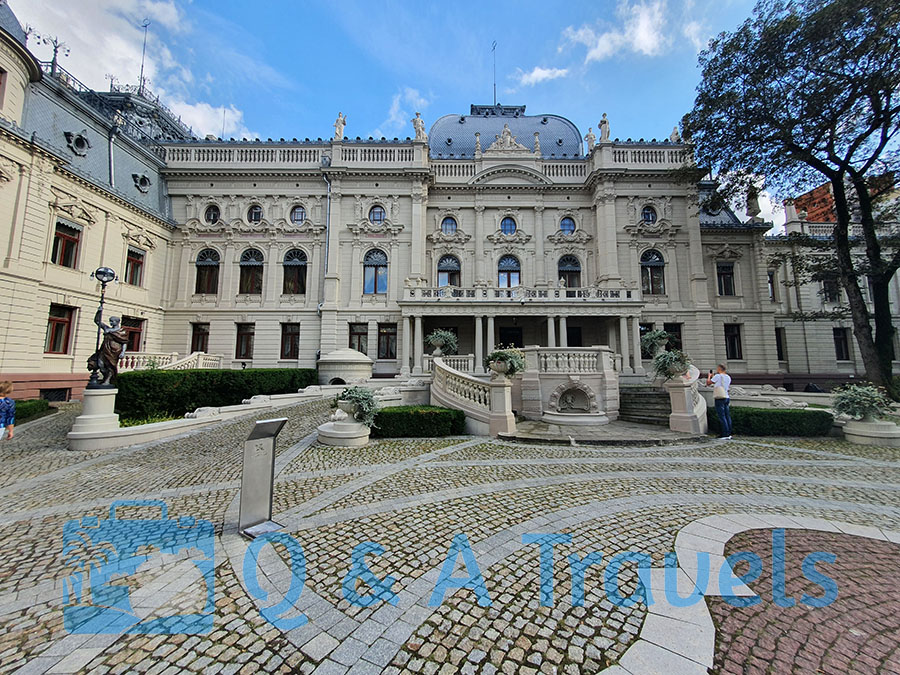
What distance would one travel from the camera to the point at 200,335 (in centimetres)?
2267

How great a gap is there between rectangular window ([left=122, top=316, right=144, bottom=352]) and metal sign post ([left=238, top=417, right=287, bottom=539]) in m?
22.8

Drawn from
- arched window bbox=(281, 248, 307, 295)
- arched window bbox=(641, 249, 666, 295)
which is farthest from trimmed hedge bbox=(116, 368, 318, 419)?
arched window bbox=(641, 249, 666, 295)

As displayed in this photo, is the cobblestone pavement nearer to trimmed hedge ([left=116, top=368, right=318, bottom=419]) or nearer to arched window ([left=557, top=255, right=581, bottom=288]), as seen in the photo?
trimmed hedge ([left=116, top=368, right=318, bottom=419])

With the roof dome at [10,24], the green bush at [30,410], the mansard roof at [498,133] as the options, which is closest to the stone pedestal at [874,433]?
the green bush at [30,410]

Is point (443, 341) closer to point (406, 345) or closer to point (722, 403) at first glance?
point (406, 345)

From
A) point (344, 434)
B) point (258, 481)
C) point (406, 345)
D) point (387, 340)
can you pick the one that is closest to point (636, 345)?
point (406, 345)

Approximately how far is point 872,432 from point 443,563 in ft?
41.0

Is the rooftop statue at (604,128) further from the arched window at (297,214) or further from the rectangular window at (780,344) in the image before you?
the arched window at (297,214)

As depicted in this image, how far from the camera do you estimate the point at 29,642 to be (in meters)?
2.35

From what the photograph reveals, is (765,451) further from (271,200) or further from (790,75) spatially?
(271,200)

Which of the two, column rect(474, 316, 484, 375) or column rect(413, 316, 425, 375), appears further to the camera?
column rect(413, 316, 425, 375)

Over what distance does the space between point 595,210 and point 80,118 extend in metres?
30.2

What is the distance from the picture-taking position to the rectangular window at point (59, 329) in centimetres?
1565

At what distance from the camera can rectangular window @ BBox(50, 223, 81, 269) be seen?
52.8 feet
